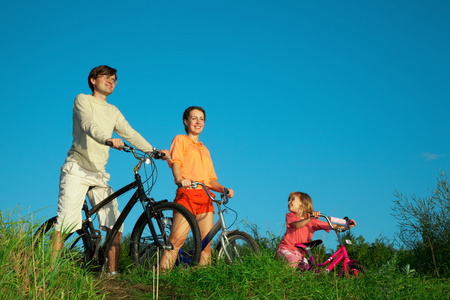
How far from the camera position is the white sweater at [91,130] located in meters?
6.07

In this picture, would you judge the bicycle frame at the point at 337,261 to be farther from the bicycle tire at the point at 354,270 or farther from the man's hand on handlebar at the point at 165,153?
the man's hand on handlebar at the point at 165,153

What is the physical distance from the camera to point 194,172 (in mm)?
6219

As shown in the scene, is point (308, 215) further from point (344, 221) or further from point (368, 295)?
point (368, 295)

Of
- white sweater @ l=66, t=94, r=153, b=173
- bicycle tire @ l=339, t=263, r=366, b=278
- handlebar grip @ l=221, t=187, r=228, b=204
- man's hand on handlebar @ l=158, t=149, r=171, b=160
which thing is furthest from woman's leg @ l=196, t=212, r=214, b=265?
bicycle tire @ l=339, t=263, r=366, b=278

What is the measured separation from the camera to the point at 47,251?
188 inches

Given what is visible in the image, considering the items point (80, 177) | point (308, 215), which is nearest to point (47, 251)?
point (80, 177)

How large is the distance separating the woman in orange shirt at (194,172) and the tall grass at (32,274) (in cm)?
143

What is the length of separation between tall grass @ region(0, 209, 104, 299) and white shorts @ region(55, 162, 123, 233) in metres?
1.09

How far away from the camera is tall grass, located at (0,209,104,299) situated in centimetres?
413

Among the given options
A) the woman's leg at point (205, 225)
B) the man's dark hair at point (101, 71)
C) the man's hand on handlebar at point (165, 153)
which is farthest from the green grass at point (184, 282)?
A: the man's dark hair at point (101, 71)

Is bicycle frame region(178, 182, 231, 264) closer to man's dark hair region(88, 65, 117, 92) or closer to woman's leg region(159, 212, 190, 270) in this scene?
woman's leg region(159, 212, 190, 270)

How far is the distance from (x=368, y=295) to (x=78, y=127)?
14.0 feet

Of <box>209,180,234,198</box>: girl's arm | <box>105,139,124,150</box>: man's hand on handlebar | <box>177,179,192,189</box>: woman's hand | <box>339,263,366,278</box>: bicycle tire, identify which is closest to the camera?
<box>105,139,124,150</box>: man's hand on handlebar

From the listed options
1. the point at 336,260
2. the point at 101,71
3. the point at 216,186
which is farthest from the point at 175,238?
the point at 101,71
